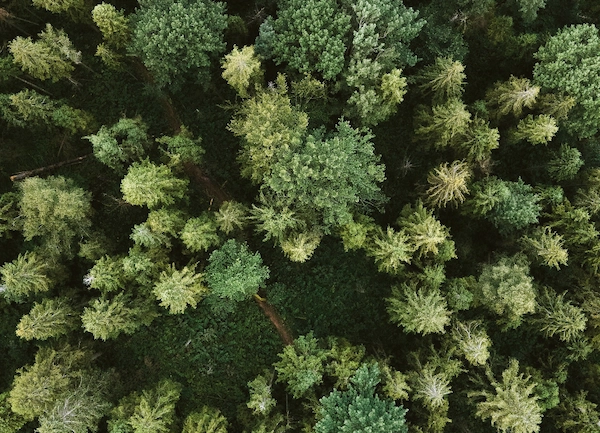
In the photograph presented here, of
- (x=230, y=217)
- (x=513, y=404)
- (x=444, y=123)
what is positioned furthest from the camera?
(x=444, y=123)

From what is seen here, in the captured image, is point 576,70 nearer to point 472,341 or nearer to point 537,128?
point 537,128

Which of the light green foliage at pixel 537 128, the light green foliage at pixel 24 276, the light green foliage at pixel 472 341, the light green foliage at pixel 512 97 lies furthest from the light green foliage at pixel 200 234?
the light green foliage at pixel 537 128

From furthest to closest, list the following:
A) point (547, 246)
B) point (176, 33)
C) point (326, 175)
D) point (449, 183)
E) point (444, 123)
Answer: point (444, 123) → point (547, 246) → point (449, 183) → point (176, 33) → point (326, 175)

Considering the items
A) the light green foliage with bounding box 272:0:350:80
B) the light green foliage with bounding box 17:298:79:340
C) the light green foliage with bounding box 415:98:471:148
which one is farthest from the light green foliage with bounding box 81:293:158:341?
the light green foliage with bounding box 415:98:471:148

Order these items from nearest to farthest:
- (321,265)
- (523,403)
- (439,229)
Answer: (523,403), (439,229), (321,265)

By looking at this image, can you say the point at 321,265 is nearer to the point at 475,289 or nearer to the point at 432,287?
the point at 432,287

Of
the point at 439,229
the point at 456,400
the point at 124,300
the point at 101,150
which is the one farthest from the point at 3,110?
the point at 456,400

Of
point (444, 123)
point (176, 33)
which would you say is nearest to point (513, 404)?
point (444, 123)

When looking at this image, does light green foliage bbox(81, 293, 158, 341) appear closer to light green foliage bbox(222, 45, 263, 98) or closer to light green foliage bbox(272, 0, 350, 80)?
light green foliage bbox(222, 45, 263, 98)
